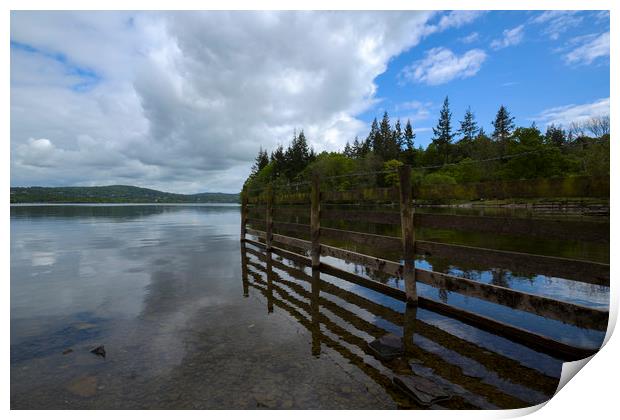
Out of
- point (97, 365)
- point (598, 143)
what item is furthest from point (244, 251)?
point (598, 143)

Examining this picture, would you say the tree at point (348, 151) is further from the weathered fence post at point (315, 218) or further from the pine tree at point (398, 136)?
the weathered fence post at point (315, 218)

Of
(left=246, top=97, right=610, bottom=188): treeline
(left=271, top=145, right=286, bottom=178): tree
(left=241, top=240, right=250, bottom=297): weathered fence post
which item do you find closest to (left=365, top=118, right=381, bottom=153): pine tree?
(left=246, top=97, right=610, bottom=188): treeline

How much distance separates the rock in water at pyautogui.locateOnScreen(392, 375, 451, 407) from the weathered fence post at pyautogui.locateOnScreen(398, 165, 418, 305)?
8.83 feet

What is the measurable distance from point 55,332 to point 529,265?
6.87 metres

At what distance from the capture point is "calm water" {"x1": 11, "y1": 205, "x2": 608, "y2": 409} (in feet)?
11.1

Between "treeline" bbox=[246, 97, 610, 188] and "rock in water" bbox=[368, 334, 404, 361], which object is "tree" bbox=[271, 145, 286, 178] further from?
"rock in water" bbox=[368, 334, 404, 361]

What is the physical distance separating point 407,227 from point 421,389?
3.14m

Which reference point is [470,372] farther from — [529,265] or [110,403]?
[110,403]

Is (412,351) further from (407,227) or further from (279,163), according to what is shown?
(279,163)

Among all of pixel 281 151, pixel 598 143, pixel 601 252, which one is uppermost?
pixel 281 151

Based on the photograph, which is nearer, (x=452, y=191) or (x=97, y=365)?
(x=97, y=365)

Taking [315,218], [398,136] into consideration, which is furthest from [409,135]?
[315,218]

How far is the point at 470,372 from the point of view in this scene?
3824 mm
